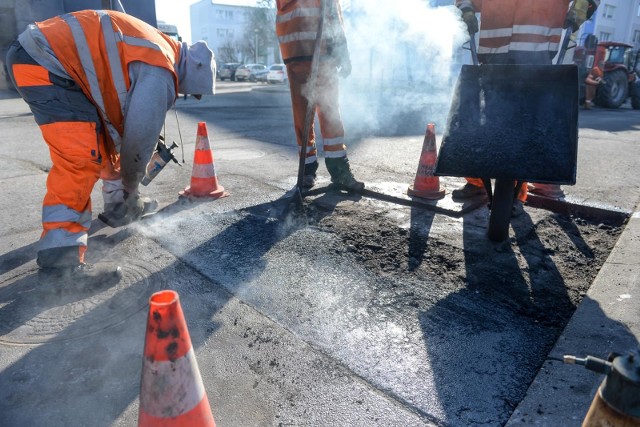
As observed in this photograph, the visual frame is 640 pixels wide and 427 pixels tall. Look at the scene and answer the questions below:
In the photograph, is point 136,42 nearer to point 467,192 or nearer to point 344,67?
point 344,67

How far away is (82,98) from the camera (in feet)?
7.39

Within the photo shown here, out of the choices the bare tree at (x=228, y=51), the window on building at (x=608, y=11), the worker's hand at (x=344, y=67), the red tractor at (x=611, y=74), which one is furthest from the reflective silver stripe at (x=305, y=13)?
the bare tree at (x=228, y=51)

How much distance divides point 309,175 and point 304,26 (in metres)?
1.25

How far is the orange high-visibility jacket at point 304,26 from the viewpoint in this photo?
352 cm

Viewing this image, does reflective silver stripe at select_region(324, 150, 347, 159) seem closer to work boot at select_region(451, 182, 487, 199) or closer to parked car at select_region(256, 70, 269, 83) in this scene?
work boot at select_region(451, 182, 487, 199)

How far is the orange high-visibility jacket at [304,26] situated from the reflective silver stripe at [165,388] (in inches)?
113

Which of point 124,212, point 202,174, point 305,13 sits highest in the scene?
point 305,13

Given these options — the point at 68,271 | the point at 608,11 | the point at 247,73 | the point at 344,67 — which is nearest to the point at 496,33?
the point at 344,67

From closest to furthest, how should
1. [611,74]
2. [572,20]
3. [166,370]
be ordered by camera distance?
[166,370] → [572,20] → [611,74]

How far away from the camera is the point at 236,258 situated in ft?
8.82

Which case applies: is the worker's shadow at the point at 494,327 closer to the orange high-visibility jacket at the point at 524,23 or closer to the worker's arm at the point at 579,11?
the orange high-visibility jacket at the point at 524,23

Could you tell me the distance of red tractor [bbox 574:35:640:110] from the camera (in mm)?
13695

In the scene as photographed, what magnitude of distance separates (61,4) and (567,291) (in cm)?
1761

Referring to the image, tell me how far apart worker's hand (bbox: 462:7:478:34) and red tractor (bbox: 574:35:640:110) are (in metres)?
12.0
